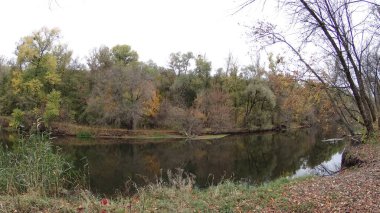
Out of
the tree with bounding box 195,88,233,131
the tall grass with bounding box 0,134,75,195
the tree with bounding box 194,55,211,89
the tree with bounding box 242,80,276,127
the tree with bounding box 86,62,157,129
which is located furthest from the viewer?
the tree with bounding box 194,55,211,89

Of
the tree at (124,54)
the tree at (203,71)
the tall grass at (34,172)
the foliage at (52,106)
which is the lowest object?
the tall grass at (34,172)

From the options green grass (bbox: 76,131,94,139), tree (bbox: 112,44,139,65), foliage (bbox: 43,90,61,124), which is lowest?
green grass (bbox: 76,131,94,139)

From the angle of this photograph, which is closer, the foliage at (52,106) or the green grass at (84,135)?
the foliage at (52,106)

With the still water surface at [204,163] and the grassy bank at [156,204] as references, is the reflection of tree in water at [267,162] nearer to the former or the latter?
the still water surface at [204,163]

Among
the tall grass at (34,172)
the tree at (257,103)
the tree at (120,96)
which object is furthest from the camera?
the tree at (257,103)

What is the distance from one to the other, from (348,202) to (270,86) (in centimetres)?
4441

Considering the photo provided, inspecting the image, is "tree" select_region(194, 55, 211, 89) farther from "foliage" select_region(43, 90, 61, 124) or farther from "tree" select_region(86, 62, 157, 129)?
"foliage" select_region(43, 90, 61, 124)

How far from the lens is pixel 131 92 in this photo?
39.8 m

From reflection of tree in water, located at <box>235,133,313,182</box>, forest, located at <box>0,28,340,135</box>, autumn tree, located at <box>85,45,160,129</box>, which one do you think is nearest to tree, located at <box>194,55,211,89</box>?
forest, located at <box>0,28,340,135</box>

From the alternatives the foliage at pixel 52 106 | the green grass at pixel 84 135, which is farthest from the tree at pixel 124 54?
the green grass at pixel 84 135

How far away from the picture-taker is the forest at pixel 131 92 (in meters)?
39.6

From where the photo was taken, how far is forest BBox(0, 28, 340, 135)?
130 feet

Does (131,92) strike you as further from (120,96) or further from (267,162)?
(267,162)

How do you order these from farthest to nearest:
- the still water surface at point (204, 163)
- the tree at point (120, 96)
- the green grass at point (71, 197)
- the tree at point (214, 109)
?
1. the tree at point (214, 109)
2. the tree at point (120, 96)
3. the still water surface at point (204, 163)
4. the green grass at point (71, 197)
